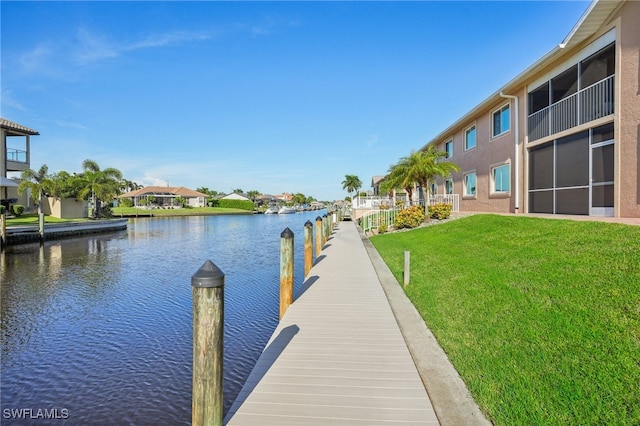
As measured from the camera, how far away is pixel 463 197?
23047 mm

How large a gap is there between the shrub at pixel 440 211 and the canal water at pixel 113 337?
9.15m

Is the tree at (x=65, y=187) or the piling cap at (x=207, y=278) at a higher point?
the tree at (x=65, y=187)

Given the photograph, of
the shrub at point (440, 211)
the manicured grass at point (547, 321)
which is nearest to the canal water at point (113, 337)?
the manicured grass at point (547, 321)

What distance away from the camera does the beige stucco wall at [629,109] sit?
34.1 ft

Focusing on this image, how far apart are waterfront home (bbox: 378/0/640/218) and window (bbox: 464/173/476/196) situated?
194 centimetres

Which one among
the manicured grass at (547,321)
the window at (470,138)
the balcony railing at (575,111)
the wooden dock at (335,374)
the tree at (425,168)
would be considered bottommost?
the wooden dock at (335,374)

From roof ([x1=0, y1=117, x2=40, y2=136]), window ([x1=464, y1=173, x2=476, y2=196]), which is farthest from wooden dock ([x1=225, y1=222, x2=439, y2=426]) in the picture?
roof ([x1=0, y1=117, x2=40, y2=136])

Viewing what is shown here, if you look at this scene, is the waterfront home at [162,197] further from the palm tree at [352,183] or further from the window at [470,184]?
the window at [470,184]

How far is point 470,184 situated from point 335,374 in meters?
20.3

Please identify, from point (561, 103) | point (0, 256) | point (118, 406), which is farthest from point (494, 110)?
point (0, 256)

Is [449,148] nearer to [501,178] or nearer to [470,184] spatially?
[470,184]

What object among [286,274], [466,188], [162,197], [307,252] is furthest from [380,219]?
[162,197]

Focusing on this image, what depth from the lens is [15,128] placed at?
1251 inches

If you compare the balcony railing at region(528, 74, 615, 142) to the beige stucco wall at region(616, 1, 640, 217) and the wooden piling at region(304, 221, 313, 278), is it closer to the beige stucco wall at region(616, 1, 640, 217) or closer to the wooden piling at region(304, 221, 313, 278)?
the beige stucco wall at region(616, 1, 640, 217)
